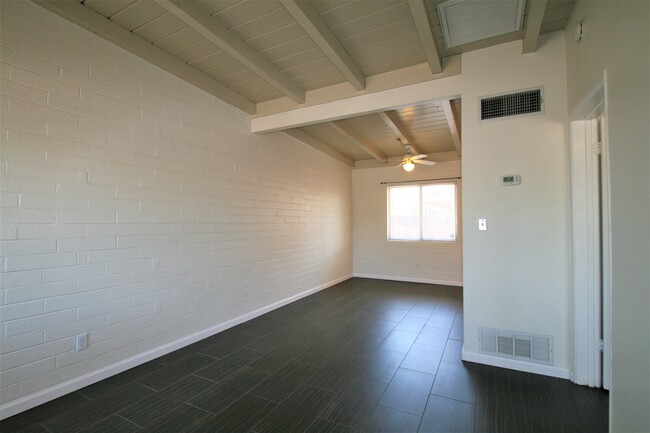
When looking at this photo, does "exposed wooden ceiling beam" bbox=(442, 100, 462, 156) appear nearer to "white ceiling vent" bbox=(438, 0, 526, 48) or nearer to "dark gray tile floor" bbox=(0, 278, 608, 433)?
"white ceiling vent" bbox=(438, 0, 526, 48)

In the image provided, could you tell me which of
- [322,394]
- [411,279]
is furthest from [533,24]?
[411,279]

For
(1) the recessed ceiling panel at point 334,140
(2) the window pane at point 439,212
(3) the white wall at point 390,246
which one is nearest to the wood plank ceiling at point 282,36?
(1) the recessed ceiling panel at point 334,140

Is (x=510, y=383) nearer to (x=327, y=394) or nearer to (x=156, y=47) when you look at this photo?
(x=327, y=394)

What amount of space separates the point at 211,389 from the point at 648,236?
2918mm

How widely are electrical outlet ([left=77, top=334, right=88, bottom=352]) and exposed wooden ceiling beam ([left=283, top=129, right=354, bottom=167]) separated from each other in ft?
12.3

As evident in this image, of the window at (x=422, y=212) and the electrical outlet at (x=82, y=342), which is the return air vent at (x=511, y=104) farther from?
the electrical outlet at (x=82, y=342)

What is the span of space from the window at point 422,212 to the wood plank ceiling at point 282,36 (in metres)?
4.02

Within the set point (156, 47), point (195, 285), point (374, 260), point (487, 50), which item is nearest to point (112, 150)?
point (156, 47)

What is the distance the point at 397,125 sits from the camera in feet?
15.6

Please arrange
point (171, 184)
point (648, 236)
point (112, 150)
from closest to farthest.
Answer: point (648, 236)
point (112, 150)
point (171, 184)

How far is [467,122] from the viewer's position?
115 inches

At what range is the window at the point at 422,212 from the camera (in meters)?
6.55

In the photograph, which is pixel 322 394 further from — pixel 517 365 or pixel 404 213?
pixel 404 213

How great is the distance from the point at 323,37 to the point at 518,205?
2.28m
